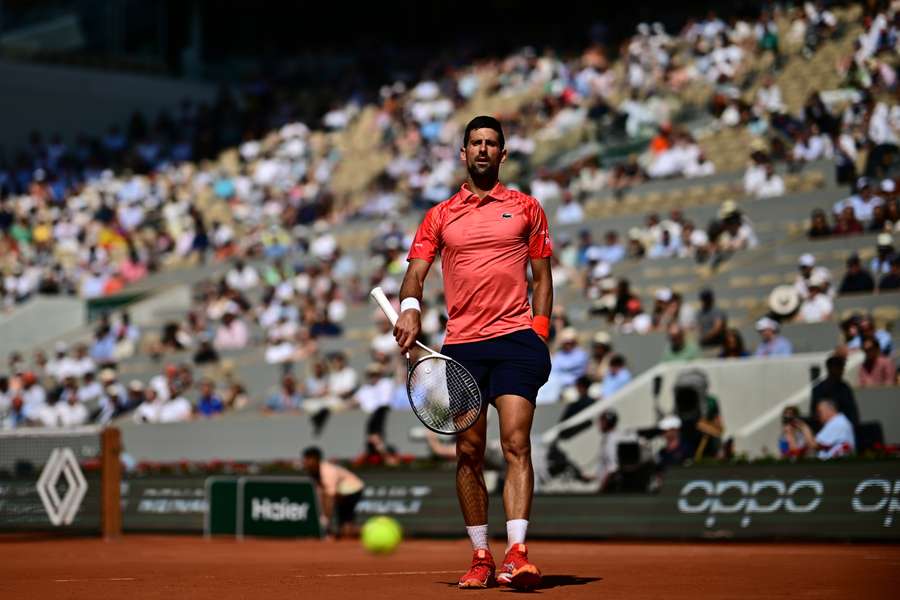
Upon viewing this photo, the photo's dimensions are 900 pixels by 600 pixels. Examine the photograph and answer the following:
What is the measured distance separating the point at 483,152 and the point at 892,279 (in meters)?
12.5

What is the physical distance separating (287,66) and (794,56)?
1917 cm

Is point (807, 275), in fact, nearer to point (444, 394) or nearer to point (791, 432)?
point (791, 432)

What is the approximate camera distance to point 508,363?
8555mm

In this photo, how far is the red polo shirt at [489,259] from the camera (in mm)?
8625

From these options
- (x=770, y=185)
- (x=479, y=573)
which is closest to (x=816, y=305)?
(x=770, y=185)

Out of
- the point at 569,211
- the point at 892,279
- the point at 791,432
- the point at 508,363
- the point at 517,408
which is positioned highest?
the point at 569,211

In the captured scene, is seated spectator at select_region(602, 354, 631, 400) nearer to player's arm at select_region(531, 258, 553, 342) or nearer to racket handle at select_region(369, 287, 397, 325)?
player's arm at select_region(531, 258, 553, 342)

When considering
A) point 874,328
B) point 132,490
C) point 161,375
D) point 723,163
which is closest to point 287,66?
point 161,375

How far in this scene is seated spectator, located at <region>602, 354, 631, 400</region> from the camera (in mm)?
20328

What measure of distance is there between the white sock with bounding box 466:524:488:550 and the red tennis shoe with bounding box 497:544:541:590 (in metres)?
0.26

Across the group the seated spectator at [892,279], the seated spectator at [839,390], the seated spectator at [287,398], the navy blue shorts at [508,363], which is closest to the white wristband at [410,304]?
the navy blue shorts at [508,363]

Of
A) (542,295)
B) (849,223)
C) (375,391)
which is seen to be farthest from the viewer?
(375,391)

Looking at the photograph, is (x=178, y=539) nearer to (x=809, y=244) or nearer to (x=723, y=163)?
(x=809, y=244)

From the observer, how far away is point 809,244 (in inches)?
856
